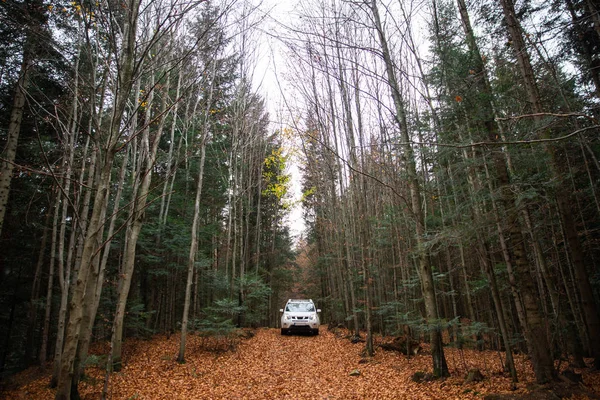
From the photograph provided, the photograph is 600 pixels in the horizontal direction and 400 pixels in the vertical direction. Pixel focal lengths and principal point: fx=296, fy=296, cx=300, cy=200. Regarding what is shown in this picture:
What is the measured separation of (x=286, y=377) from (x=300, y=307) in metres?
7.04

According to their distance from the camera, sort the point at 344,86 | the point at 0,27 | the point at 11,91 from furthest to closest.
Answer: the point at 344,86 < the point at 11,91 < the point at 0,27

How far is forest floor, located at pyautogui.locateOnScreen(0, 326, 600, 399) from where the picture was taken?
528 cm

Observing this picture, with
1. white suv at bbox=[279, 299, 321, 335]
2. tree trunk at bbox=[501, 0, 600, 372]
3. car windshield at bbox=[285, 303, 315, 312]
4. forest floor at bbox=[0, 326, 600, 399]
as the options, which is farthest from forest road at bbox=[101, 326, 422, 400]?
tree trunk at bbox=[501, 0, 600, 372]

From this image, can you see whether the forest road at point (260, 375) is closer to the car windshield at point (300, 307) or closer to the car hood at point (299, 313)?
the car hood at point (299, 313)

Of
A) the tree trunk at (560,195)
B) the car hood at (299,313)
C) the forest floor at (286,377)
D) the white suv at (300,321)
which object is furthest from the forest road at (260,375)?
the tree trunk at (560,195)

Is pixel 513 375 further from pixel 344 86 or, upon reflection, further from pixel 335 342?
pixel 344 86

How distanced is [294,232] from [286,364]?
1526 centimetres

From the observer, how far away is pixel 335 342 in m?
11.6

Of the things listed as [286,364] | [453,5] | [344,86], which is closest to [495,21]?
[453,5]

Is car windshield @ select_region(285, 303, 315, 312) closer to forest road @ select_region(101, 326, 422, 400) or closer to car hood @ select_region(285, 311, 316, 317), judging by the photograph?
car hood @ select_region(285, 311, 316, 317)

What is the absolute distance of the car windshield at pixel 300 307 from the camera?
13.6 m

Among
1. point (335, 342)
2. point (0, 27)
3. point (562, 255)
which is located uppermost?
point (0, 27)

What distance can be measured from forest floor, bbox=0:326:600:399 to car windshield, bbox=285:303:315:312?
336 cm

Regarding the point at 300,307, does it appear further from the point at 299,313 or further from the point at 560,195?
the point at 560,195
